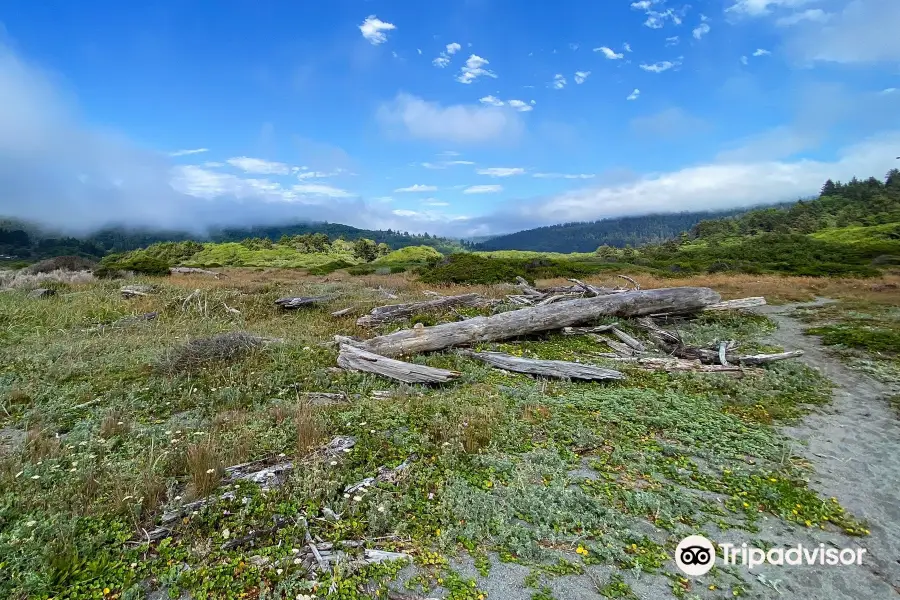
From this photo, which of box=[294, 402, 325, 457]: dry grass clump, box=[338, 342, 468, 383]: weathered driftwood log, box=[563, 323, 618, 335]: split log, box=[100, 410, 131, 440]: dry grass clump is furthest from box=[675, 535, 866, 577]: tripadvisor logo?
box=[563, 323, 618, 335]: split log

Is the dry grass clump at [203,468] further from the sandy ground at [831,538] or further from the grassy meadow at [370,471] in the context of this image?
the sandy ground at [831,538]

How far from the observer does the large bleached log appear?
12094 millimetres

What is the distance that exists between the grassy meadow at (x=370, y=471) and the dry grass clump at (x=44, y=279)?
13.3m

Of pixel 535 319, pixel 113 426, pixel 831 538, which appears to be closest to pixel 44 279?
pixel 113 426

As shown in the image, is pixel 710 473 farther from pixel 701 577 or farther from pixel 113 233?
pixel 113 233

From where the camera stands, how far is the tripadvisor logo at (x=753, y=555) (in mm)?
4359

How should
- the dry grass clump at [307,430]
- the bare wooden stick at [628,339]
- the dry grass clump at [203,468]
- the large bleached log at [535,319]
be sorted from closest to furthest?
the dry grass clump at [203,468] < the dry grass clump at [307,430] < the large bleached log at [535,319] < the bare wooden stick at [628,339]

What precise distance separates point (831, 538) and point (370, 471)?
549 cm

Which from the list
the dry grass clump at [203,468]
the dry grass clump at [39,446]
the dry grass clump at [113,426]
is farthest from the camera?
the dry grass clump at [113,426]

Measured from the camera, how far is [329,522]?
4.59m

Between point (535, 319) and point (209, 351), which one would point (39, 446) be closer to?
point (209, 351)

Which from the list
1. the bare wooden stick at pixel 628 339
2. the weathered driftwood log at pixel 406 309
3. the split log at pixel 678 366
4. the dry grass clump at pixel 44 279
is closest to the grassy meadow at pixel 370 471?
the split log at pixel 678 366

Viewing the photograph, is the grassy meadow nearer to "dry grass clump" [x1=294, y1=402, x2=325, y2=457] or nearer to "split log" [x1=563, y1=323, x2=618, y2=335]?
"dry grass clump" [x1=294, y1=402, x2=325, y2=457]

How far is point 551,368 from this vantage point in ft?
34.5
